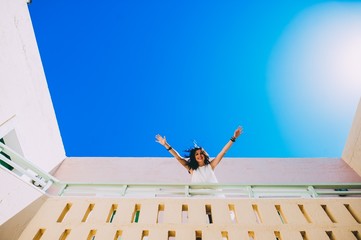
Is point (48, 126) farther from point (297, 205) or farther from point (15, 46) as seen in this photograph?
point (297, 205)

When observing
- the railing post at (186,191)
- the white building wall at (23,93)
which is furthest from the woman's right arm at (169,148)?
the white building wall at (23,93)

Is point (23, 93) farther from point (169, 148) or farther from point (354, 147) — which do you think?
point (354, 147)

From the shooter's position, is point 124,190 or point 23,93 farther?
point 23,93

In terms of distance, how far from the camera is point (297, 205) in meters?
3.39

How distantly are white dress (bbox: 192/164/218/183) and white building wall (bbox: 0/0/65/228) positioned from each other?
3.90 metres

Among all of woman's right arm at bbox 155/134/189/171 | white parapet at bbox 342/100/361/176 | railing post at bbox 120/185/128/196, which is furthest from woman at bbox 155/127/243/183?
white parapet at bbox 342/100/361/176

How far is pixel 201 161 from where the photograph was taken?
4422 millimetres

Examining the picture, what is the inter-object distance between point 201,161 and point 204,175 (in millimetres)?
307

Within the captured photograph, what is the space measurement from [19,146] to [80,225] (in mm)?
3587

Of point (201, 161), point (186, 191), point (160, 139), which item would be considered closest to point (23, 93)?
point (160, 139)

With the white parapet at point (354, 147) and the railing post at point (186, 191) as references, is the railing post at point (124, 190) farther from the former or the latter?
the white parapet at point (354, 147)

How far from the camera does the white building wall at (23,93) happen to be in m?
5.16

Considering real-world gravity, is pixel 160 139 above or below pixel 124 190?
above

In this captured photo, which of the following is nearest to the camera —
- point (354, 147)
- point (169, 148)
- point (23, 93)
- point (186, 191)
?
point (186, 191)
